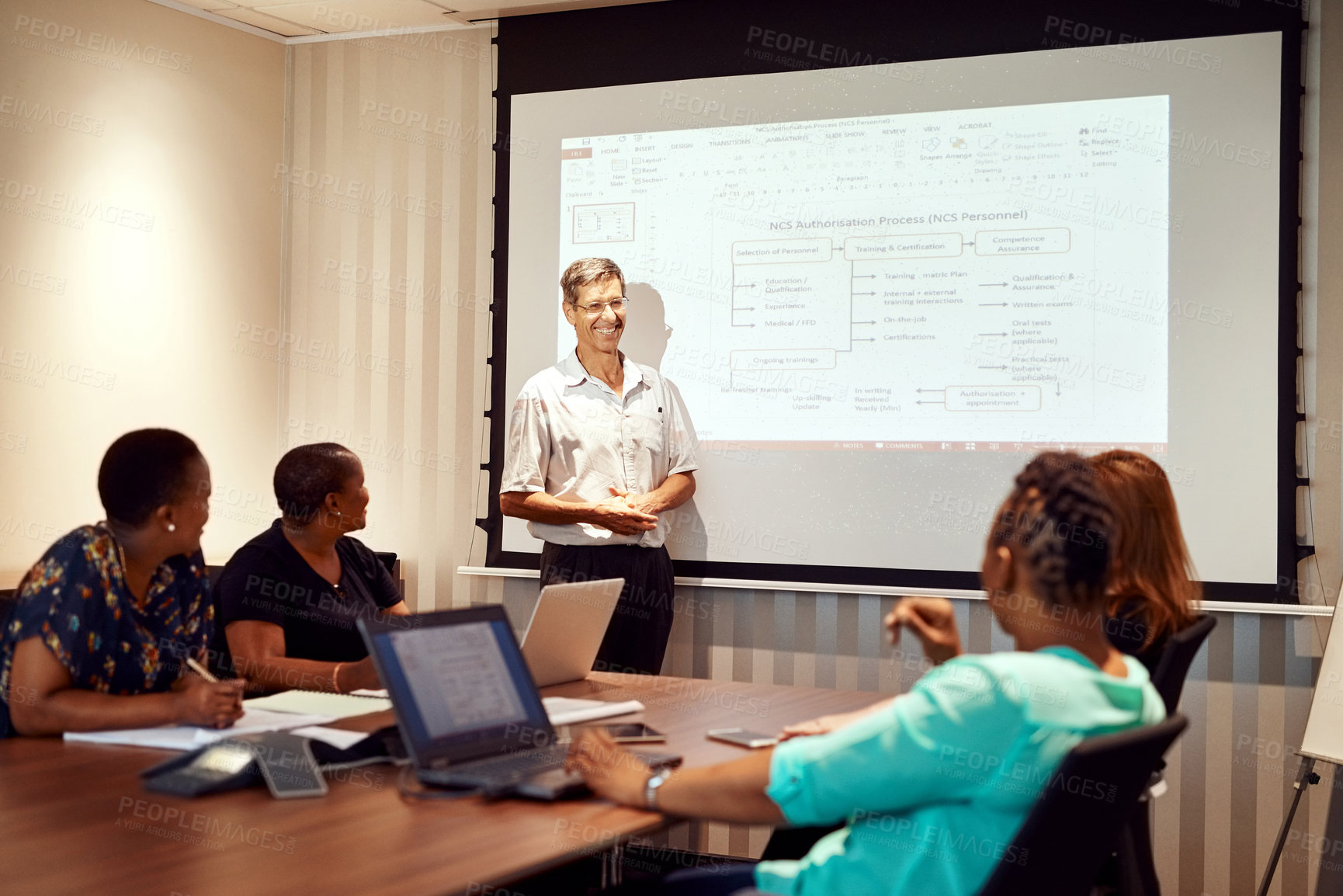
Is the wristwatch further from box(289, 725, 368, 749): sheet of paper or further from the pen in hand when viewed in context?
the pen in hand

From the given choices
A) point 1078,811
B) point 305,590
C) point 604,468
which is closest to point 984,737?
point 1078,811

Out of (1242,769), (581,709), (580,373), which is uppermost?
(580,373)

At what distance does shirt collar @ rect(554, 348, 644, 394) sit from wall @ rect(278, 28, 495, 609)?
1.80 ft

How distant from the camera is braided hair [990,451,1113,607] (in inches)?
58.1

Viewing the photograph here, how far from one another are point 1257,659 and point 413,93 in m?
3.63

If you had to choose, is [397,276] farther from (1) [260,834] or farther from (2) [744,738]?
(1) [260,834]

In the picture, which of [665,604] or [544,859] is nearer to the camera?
[544,859]

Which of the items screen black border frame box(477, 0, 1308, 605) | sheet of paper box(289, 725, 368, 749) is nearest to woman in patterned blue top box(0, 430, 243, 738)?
sheet of paper box(289, 725, 368, 749)

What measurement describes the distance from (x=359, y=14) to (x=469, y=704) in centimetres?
355

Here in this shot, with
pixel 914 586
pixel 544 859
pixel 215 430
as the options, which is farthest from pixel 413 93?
pixel 544 859

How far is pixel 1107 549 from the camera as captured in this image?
1.49 m

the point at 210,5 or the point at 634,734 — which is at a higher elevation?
the point at 210,5

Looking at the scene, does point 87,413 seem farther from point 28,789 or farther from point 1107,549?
point 1107,549

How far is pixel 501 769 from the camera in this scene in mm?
1848
